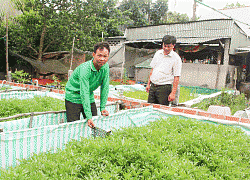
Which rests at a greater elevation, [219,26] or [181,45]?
[219,26]

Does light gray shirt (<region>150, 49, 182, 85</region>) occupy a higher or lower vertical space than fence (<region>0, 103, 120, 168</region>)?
higher

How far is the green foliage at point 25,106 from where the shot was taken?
3219 millimetres

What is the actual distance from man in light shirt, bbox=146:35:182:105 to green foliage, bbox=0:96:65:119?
1.75 metres

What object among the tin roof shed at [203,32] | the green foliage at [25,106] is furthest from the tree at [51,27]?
the green foliage at [25,106]

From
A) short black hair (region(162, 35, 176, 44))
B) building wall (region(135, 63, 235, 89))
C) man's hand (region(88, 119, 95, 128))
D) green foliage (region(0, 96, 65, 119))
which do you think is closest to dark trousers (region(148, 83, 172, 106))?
short black hair (region(162, 35, 176, 44))

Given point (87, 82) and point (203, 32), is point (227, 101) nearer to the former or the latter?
point (203, 32)

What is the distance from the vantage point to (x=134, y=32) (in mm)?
14086

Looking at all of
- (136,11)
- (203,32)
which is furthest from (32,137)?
(136,11)

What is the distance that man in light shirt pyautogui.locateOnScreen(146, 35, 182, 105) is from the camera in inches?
149

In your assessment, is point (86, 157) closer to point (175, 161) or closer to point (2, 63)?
point (175, 161)

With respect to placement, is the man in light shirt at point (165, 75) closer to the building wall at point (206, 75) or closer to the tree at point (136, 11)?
the building wall at point (206, 75)

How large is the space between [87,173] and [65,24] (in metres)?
10.8

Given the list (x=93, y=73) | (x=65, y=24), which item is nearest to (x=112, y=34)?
(x=65, y=24)

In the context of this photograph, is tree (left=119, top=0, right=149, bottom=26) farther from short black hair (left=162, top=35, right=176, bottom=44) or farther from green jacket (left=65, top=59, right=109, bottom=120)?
green jacket (left=65, top=59, right=109, bottom=120)
